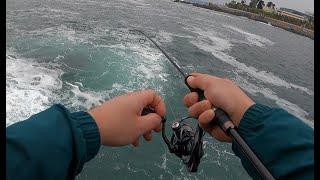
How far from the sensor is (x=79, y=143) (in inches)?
48.9

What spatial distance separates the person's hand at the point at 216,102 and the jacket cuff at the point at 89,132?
82 cm

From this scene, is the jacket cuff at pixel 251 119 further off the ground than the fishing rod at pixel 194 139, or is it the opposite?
the jacket cuff at pixel 251 119

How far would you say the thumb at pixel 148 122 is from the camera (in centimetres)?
169

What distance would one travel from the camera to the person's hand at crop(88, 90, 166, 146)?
4.94ft

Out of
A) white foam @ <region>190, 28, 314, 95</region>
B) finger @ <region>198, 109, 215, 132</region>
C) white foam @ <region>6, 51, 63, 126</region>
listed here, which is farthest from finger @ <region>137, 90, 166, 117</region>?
white foam @ <region>190, 28, 314, 95</region>

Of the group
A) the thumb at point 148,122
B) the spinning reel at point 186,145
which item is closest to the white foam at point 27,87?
the spinning reel at point 186,145

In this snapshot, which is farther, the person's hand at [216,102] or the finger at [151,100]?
the person's hand at [216,102]

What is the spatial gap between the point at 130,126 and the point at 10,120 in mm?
8008

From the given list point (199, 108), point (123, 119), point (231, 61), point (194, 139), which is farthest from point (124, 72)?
point (123, 119)

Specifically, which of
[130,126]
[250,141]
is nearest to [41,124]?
[130,126]

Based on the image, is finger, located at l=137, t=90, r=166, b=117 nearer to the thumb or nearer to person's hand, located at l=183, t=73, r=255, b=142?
the thumb

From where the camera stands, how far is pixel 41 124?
1.19m

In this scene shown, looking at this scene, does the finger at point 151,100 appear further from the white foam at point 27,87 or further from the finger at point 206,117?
the white foam at point 27,87

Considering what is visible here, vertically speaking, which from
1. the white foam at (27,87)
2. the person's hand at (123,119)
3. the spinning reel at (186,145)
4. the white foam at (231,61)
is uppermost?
the person's hand at (123,119)
